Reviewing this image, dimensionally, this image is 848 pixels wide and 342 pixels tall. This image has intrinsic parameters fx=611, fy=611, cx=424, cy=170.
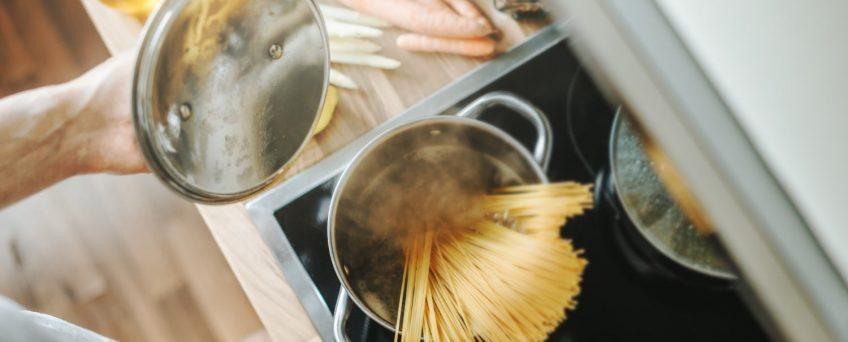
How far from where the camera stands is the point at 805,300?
0.76 ft

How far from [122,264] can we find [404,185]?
2.45ft

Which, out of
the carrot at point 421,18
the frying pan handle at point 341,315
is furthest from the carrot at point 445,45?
the frying pan handle at point 341,315

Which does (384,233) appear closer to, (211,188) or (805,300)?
(211,188)

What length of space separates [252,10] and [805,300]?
14.8 inches

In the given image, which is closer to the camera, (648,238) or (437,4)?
(648,238)

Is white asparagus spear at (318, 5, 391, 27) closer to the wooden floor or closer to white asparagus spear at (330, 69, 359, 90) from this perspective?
white asparagus spear at (330, 69, 359, 90)

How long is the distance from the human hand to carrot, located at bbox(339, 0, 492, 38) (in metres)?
0.26

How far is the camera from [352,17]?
2.24 ft

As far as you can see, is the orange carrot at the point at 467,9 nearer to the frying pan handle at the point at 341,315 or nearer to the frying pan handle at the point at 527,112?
the frying pan handle at the point at 527,112

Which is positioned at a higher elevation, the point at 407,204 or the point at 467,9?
the point at 467,9

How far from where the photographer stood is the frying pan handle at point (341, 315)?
23.0 inches

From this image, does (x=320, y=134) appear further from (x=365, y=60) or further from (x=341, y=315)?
(x=341, y=315)

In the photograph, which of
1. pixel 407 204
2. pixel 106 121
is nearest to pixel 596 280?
pixel 407 204

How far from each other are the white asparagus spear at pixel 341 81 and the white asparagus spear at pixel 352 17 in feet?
0.21
